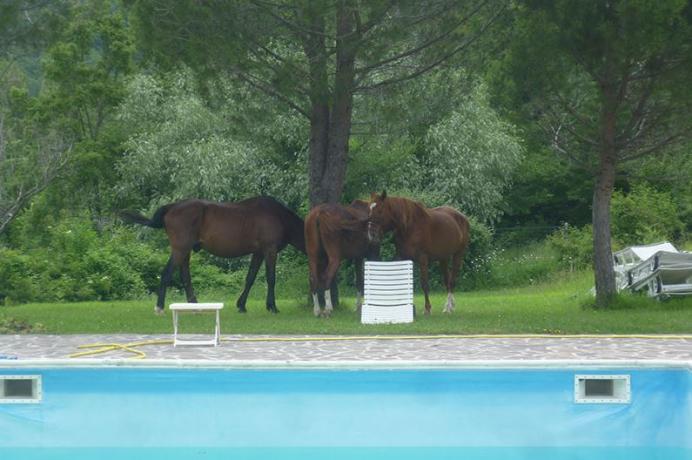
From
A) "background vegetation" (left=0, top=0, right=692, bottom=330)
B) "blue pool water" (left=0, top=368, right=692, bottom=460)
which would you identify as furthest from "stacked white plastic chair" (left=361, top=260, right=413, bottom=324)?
"blue pool water" (left=0, top=368, right=692, bottom=460)

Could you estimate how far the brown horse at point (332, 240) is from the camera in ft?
64.1

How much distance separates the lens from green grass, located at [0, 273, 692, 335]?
1789cm

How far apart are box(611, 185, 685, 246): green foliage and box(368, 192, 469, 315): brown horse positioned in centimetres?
1232

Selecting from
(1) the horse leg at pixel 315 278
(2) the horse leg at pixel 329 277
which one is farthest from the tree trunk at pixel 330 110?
(2) the horse leg at pixel 329 277

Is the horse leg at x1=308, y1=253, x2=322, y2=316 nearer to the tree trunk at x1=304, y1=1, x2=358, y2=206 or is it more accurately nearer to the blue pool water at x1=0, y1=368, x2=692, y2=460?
the tree trunk at x1=304, y1=1, x2=358, y2=206

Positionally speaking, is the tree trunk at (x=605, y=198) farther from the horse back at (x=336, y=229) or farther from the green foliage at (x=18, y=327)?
the green foliage at (x=18, y=327)

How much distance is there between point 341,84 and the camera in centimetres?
1998

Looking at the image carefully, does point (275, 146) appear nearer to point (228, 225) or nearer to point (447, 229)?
point (228, 225)

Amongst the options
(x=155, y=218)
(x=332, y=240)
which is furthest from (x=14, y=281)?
(x=332, y=240)

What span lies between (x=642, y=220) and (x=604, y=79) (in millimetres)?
14110

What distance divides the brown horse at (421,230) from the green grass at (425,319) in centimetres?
102

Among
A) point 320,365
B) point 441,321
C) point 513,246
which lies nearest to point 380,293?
point 441,321

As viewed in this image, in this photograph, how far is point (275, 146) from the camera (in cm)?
3300

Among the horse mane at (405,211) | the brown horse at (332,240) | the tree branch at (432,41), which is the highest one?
the tree branch at (432,41)
